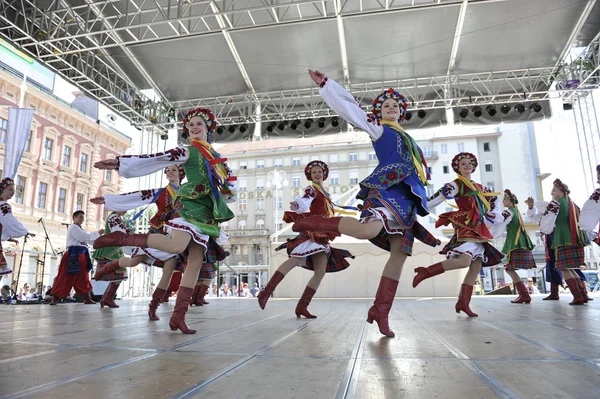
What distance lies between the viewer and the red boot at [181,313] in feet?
7.46

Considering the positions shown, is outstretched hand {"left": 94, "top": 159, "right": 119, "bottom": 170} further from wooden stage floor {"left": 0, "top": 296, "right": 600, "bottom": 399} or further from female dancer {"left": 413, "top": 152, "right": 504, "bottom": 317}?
female dancer {"left": 413, "top": 152, "right": 504, "bottom": 317}

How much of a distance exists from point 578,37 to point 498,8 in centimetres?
213

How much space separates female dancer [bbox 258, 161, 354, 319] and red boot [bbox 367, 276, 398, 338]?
114cm

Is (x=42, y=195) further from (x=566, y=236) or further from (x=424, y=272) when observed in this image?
(x=566, y=236)

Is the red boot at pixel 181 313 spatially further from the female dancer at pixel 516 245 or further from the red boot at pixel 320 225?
the female dancer at pixel 516 245

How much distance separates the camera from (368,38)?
883cm

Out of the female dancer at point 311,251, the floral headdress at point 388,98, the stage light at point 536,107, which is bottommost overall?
the female dancer at point 311,251

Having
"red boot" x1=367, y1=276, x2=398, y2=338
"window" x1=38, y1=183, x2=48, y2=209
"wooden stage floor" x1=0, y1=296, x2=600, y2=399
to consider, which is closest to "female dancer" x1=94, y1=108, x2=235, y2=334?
"wooden stage floor" x1=0, y1=296, x2=600, y2=399

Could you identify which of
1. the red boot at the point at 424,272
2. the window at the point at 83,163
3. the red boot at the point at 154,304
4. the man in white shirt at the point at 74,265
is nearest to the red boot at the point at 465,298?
the red boot at the point at 424,272

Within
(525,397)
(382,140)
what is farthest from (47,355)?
(382,140)

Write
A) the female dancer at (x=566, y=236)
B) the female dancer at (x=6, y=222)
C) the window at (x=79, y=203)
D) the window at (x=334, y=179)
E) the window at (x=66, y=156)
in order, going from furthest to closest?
the window at (x=334, y=179), the window at (x=79, y=203), the window at (x=66, y=156), the female dancer at (x=566, y=236), the female dancer at (x=6, y=222)

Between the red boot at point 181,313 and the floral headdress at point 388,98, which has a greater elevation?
the floral headdress at point 388,98

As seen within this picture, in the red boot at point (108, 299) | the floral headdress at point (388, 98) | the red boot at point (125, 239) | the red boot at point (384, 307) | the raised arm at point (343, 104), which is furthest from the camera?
the red boot at point (108, 299)

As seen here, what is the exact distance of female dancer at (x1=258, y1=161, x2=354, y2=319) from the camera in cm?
347
